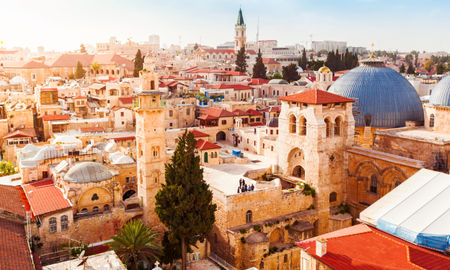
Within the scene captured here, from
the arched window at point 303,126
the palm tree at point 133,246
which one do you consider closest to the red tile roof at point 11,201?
the palm tree at point 133,246

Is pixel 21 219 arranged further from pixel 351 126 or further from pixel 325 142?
pixel 351 126

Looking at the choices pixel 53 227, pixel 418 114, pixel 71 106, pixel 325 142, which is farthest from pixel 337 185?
pixel 71 106

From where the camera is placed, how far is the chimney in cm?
1780

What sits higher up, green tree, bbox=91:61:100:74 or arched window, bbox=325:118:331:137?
green tree, bbox=91:61:100:74

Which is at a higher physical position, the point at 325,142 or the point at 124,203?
the point at 325,142

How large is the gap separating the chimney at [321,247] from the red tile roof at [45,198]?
44.5 feet

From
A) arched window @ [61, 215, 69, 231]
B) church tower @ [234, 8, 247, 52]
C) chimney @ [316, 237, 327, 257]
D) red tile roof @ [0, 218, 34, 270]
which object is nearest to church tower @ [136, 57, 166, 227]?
arched window @ [61, 215, 69, 231]

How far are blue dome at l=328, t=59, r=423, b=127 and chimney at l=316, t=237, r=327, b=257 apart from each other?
1551cm

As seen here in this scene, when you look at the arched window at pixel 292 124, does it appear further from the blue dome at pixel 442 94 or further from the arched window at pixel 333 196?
the blue dome at pixel 442 94

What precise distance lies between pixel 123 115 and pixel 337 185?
27.4 meters

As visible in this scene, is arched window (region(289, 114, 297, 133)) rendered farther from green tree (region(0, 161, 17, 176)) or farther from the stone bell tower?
green tree (region(0, 161, 17, 176))

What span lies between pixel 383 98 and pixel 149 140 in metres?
17.8

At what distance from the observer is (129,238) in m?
20.5

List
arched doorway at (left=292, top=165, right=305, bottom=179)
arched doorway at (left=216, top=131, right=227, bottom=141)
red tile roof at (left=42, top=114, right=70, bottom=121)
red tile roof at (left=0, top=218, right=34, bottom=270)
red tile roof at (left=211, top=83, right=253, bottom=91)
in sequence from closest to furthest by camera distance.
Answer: red tile roof at (left=0, top=218, right=34, bottom=270)
arched doorway at (left=292, top=165, right=305, bottom=179)
red tile roof at (left=42, top=114, right=70, bottom=121)
arched doorway at (left=216, top=131, right=227, bottom=141)
red tile roof at (left=211, top=83, right=253, bottom=91)
